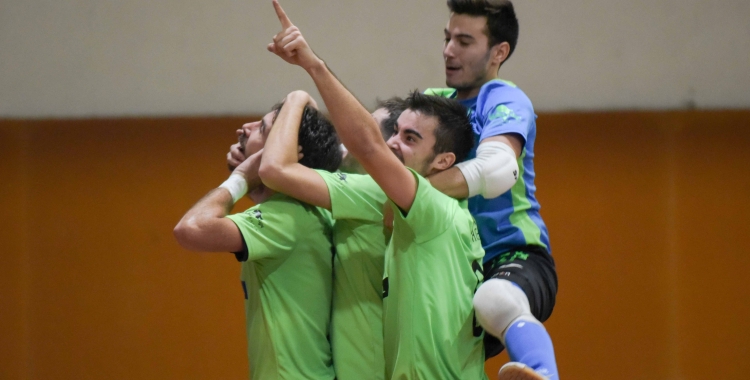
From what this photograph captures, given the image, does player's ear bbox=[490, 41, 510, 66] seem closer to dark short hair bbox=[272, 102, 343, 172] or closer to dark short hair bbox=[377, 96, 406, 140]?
dark short hair bbox=[377, 96, 406, 140]

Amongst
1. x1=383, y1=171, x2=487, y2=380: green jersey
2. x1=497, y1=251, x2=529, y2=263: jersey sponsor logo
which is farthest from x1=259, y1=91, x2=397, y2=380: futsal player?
x1=497, y1=251, x2=529, y2=263: jersey sponsor logo

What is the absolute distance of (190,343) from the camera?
3.95 meters

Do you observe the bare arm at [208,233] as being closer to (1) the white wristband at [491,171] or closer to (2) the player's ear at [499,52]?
(1) the white wristband at [491,171]

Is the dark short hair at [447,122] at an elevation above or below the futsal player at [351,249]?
above

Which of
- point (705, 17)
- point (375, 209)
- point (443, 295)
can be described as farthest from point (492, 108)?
point (705, 17)

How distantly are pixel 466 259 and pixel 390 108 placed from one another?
1.85 feet

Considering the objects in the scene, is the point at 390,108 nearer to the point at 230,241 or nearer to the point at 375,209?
the point at 375,209

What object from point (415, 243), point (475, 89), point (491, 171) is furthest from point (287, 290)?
point (475, 89)

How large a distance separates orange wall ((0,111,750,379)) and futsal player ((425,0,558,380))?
1454mm

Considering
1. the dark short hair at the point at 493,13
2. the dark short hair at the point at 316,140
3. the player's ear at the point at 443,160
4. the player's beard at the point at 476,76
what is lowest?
the player's ear at the point at 443,160

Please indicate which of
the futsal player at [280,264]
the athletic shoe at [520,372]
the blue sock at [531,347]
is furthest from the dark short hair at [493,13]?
the athletic shoe at [520,372]

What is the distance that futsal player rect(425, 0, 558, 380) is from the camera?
6.48 feet

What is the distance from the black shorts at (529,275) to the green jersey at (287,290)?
1.48ft

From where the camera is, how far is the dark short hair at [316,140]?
2.31 m
